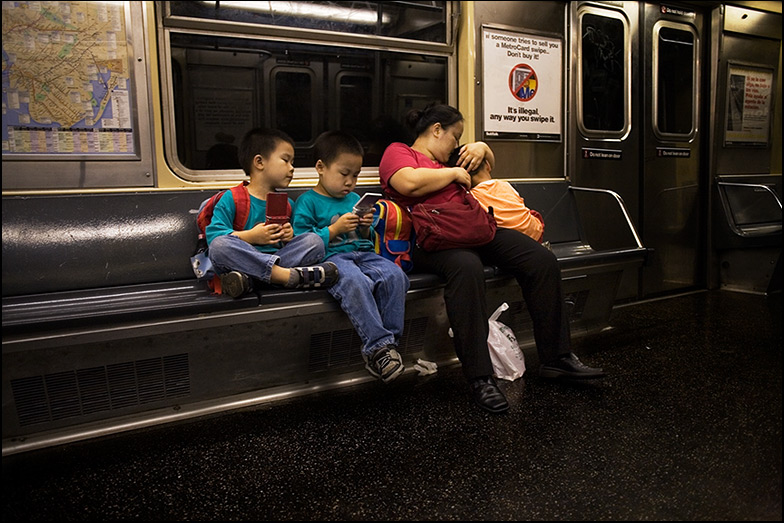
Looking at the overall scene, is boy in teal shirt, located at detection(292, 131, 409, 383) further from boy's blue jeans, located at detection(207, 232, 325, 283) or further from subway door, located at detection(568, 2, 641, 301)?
subway door, located at detection(568, 2, 641, 301)

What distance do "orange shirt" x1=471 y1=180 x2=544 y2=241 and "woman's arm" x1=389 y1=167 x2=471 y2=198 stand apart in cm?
35

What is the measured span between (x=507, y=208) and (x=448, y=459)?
1388 millimetres

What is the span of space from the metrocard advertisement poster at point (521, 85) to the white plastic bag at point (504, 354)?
1.43m

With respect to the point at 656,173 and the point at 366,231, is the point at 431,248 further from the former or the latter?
the point at 656,173

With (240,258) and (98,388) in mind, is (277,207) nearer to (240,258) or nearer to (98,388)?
(240,258)

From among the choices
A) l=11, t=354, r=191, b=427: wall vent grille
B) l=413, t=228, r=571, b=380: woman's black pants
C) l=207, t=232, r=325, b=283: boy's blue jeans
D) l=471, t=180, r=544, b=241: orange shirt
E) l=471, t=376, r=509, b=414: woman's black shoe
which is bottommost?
l=471, t=376, r=509, b=414: woman's black shoe

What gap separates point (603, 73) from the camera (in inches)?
166

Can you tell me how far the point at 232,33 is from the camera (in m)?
2.93

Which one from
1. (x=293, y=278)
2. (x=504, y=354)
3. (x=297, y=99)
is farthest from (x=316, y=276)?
(x=297, y=99)

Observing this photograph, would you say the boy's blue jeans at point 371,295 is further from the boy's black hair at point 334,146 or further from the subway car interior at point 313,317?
the boy's black hair at point 334,146

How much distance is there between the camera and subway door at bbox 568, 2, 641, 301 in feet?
13.4

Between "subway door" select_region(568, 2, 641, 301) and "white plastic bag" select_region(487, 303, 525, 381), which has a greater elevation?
"subway door" select_region(568, 2, 641, 301)

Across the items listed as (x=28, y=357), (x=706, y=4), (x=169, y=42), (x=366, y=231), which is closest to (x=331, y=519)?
(x=28, y=357)

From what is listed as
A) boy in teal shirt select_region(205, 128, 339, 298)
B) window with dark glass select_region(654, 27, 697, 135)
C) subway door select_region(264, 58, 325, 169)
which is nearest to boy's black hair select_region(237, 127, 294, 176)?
boy in teal shirt select_region(205, 128, 339, 298)
